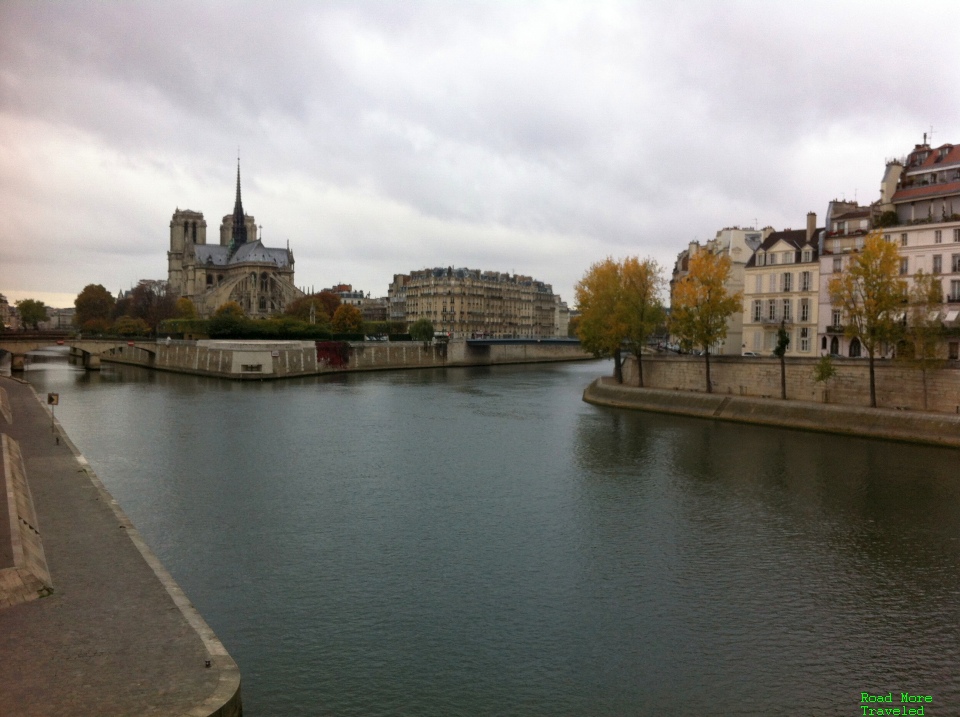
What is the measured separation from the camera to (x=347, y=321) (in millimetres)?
105000

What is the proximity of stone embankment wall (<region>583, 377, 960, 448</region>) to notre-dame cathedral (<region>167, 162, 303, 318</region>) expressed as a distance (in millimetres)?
Answer: 103263

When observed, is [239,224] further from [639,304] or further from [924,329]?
[924,329]

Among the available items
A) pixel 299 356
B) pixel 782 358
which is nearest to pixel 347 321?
pixel 299 356

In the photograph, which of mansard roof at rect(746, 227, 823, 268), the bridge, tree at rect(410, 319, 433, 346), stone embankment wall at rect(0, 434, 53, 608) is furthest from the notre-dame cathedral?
stone embankment wall at rect(0, 434, 53, 608)

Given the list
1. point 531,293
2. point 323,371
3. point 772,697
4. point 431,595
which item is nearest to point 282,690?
point 431,595

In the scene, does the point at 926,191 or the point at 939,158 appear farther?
the point at 939,158

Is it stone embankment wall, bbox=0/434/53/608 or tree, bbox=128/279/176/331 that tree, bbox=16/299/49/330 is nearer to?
tree, bbox=128/279/176/331

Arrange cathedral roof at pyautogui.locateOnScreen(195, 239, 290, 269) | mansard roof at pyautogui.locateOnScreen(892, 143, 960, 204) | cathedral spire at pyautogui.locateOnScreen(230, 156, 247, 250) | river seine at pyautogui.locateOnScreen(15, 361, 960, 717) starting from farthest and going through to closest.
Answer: cathedral spire at pyautogui.locateOnScreen(230, 156, 247, 250), cathedral roof at pyautogui.locateOnScreen(195, 239, 290, 269), mansard roof at pyautogui.locateOnScreen(892, 143, 960, 204), river seine at pyautogui.locateOnScreen(15, 361, 960, 717)

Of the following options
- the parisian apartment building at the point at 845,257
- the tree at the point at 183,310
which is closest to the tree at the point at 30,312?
the tree at the point at 183,310

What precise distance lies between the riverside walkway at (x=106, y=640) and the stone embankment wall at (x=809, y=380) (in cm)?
3470

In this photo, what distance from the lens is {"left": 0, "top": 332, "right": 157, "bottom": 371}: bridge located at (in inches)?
2844

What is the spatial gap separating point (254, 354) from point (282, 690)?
5976 centimetres

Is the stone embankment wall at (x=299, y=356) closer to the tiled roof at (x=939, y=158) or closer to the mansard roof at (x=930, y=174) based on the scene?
the mansard roof at (x=930, y=174)

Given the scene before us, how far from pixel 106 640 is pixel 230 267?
154m
